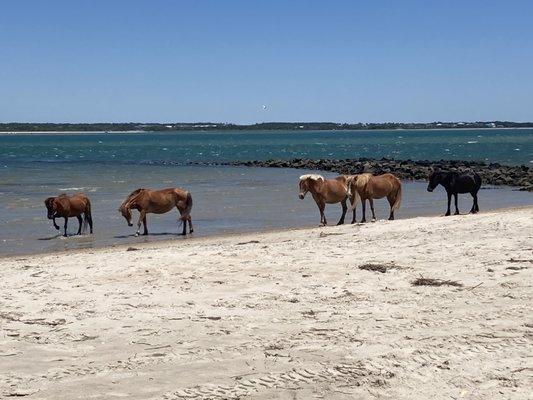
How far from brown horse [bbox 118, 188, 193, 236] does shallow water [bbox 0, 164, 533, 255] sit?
50 centimetres

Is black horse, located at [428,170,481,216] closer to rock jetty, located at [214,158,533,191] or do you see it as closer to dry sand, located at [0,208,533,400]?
dry sand, located at [0,208,533,400]

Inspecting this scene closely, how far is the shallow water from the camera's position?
19.6 metres

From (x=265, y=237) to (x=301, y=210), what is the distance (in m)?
8.07

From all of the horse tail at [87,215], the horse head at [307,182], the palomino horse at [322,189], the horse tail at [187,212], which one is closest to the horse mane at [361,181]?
the palomino horse at [322,189]

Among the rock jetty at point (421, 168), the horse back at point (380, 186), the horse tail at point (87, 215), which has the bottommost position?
the rock jetty at point (421, 168)

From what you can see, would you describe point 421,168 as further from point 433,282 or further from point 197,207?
point 433,282

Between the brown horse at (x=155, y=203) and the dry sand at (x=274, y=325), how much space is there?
716cm

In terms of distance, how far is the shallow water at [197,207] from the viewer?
19625 millimetres

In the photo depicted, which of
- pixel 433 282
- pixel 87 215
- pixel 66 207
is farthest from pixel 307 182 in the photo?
pixel 433 282

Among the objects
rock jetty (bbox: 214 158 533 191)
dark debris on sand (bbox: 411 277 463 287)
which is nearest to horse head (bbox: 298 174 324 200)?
dark debris on sand (bbox: 411 277 463 287)

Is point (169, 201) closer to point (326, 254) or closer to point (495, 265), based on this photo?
point (326, 254)

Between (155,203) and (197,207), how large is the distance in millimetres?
7003

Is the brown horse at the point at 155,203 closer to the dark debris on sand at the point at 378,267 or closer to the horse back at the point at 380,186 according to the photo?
the horse back at the point at 380,186

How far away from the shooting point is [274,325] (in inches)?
316
